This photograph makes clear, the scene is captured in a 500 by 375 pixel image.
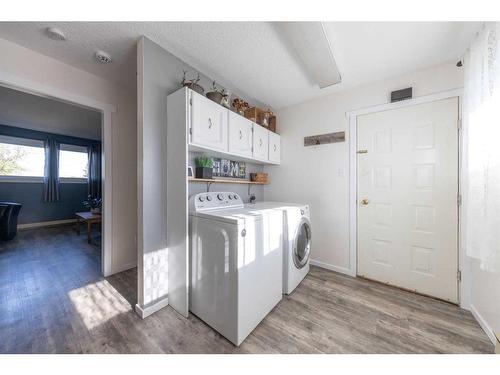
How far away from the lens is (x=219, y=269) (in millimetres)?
1337

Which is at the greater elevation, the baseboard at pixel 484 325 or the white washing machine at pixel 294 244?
Result: the white washing machine at pixel 294 244

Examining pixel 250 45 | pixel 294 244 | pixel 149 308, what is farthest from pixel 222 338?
pixel 250 45

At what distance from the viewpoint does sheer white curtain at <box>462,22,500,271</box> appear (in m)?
1.14

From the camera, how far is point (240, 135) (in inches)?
81.6

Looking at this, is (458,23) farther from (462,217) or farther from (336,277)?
(336,277)

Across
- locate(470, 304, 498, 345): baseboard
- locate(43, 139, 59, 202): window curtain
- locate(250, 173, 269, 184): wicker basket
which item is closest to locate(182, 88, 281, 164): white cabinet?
locate(250, 173, 269, 184): wicker basket

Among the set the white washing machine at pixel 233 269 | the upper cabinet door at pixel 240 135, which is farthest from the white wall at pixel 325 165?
the white washing machine at pixel 233 269

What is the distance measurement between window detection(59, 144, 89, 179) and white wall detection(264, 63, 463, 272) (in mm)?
5907

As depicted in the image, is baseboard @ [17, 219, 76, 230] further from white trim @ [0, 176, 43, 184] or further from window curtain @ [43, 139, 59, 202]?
white trim @ [0, 176, 43, 184]

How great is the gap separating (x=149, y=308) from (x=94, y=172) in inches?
220

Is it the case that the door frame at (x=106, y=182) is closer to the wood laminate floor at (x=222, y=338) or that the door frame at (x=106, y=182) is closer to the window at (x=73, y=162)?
the wood laminate floor at (x=222, y=338)

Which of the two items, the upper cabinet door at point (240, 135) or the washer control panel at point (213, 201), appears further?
the upper cabinet door at point (240, 135)

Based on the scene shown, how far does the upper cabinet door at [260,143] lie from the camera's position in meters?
2.32

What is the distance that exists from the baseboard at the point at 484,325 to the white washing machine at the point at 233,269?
1522 mm
